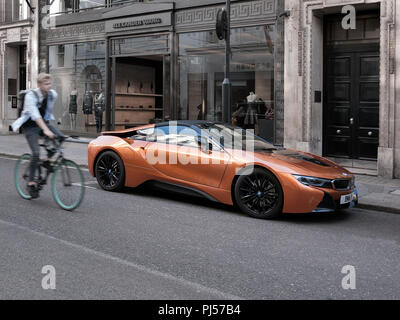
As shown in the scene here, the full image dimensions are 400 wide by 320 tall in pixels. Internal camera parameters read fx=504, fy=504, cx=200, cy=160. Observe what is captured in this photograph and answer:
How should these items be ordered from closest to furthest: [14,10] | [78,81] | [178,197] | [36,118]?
[36,118] → [178,197] → [78,81] → [14,10]

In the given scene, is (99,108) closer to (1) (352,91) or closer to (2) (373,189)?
(1) (352,91)

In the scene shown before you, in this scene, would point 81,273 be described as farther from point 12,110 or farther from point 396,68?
point 12,110

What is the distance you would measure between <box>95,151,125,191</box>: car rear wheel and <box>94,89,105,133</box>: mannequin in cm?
961

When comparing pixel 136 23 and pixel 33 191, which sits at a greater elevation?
pixel 136 23

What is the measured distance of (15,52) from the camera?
2272cm

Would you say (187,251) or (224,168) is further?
(224,168)

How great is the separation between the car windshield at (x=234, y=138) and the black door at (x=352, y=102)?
5.34 m

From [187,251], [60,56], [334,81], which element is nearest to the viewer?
[187,251]

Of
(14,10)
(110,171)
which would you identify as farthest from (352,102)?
(14,10)

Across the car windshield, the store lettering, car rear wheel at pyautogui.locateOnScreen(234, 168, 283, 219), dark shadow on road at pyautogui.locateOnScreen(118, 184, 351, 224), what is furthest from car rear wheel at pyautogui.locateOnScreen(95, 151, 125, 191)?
the store lettering

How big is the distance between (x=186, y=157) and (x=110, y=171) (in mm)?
1678
